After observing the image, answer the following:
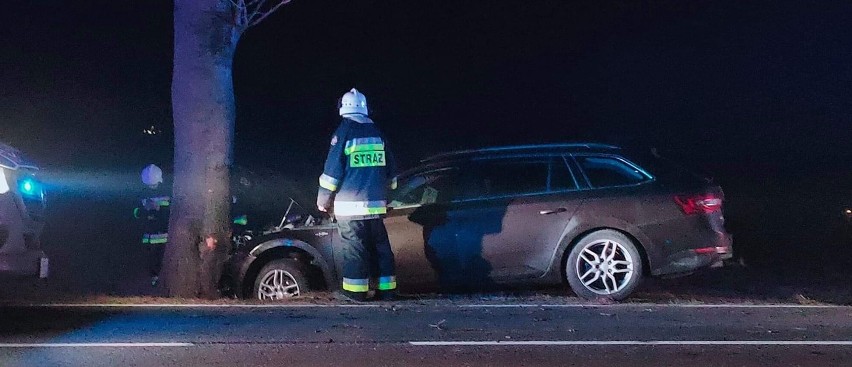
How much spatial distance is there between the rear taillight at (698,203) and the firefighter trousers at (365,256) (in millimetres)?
2568

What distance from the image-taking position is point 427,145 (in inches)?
794

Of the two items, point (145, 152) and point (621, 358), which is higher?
point (145, 152)

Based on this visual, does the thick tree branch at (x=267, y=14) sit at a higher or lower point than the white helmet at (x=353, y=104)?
higher

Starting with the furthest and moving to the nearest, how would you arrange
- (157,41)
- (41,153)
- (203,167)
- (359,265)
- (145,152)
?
1. (157,41)
2. (145,152)
3. (41,153)
4. (203,167)
5. (359,265)

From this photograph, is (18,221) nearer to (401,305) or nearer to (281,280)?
(281,280)

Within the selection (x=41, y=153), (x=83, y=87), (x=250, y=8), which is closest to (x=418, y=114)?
(x=83, y=87)

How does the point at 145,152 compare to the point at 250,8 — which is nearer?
the point at 250,8

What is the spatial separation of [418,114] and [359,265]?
14380mm

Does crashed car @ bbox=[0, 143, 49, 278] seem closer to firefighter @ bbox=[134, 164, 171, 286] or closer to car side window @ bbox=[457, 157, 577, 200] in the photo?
car side window @ bbox=[457, 157, 577, 200]

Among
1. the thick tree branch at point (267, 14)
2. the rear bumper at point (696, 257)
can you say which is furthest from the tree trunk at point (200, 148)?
the rear bumper at point (696, 257)

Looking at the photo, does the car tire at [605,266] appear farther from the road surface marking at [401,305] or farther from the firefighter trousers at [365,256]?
the firefighter trousers at [365,256]

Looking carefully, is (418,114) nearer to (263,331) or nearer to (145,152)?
(145,152)

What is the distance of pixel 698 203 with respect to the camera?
28.6 ft

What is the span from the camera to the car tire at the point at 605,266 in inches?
342
